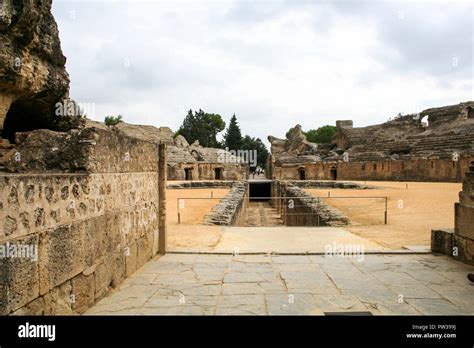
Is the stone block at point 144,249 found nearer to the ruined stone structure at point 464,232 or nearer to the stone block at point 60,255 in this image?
the stone block at point 60,255

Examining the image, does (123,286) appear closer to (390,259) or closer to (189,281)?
(189,281)

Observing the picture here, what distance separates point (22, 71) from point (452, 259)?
22.9 ft

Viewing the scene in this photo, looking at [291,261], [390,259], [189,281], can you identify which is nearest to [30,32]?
[189,281]

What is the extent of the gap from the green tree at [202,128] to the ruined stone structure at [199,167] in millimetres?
24850

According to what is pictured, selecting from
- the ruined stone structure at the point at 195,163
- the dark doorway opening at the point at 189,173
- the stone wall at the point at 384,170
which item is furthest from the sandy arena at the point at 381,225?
the dark doorway opening at the point at 189,173

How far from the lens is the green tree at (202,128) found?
72.2 meters

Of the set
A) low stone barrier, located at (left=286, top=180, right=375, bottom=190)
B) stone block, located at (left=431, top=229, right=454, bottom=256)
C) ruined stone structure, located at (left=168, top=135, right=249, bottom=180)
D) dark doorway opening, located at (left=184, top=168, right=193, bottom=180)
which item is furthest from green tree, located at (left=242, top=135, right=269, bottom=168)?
stone block, located at (left=431, top=229, right=454, bottom=256)

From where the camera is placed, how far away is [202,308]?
3.61 meters

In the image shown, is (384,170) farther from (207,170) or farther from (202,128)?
(202,128)

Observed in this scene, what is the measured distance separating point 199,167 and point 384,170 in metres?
20.8

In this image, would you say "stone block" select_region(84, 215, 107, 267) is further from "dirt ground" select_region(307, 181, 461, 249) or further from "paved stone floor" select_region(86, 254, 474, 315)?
"dirt ground" select_region(307, 181, 461, 249)

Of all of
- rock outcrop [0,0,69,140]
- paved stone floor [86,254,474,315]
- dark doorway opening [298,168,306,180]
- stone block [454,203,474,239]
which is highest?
rock outcrop [0,0,69,140]

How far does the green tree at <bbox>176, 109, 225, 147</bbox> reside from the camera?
7219 cm
